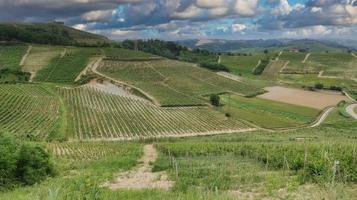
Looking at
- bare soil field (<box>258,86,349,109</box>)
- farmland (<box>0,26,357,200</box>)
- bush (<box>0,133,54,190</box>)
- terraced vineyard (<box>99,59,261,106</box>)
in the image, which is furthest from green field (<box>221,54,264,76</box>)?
bush (<box>0,133,54,190</box>)

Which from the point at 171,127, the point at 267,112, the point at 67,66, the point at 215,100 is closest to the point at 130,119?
the point at 171,127

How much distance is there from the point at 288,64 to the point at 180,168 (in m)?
163

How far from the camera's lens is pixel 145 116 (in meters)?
87.8

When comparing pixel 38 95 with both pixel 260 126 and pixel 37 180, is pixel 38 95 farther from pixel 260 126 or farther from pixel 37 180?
pixel 37 180

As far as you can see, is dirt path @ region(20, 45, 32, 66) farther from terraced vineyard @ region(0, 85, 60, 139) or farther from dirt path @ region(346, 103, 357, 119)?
dirt path @ region(346, 103, 357, 119)

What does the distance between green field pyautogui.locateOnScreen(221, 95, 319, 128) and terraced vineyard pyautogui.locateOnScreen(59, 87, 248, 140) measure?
5.11 metres

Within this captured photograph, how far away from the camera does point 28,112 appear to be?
Result: 77000 mm

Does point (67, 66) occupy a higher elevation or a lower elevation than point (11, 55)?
lower

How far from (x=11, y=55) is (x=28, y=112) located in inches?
2860

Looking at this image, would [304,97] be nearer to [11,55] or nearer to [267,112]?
[267,112]

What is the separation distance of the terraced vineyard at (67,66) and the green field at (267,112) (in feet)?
142

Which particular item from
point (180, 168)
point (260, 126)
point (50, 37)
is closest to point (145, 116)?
point (260, 126)

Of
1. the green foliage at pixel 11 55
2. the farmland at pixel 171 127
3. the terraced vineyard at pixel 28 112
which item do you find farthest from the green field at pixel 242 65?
the terraced vineyard at pixel 28 112

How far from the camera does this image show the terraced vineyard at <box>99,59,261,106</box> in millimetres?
113875
